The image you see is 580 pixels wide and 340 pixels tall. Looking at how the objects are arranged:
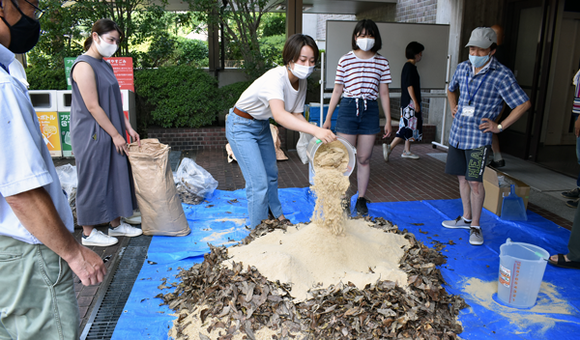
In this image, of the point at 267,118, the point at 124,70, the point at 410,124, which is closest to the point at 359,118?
the point at 267,118

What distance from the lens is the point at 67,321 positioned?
5.53 feet

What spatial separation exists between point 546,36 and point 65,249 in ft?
25.5

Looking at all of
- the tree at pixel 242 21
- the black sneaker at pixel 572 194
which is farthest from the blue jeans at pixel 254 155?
the tree at pixel 242 21

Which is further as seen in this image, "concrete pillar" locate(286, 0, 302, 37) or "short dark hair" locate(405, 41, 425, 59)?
"concrete pillar" locate(286, 0, 302, 37)

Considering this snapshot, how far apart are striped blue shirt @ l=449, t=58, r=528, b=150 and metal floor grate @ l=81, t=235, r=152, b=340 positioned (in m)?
3.17

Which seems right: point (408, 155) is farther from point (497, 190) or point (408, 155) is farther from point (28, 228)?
point (28, 228)

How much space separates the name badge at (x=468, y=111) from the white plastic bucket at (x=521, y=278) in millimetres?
1413

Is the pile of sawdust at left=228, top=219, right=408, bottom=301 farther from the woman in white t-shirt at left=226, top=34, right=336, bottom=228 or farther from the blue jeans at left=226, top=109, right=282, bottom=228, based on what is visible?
the woman in white t-shirt at left=226, top=34, right=336, bottom=228

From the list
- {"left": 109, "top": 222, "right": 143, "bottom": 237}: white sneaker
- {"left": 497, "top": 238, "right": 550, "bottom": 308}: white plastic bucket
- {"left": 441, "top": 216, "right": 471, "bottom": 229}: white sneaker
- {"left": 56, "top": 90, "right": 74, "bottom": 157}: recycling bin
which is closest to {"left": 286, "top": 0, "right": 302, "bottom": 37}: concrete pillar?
{"left": 56, "top": 90, "right": 74, "bottom": 157}: recycling bin

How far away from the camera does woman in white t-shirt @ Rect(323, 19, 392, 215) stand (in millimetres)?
4555

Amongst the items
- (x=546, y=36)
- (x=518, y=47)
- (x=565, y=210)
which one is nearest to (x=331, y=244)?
(x=565, y=210)

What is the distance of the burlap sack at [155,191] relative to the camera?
13.0ft

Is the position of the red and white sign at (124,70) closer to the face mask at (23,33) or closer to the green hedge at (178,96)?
the green hedge at (178,96)

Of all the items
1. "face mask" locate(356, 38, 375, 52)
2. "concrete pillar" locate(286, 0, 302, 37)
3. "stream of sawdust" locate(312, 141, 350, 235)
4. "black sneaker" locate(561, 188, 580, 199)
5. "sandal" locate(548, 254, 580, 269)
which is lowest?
"sandal" locate(548, 254, 580, 269)
